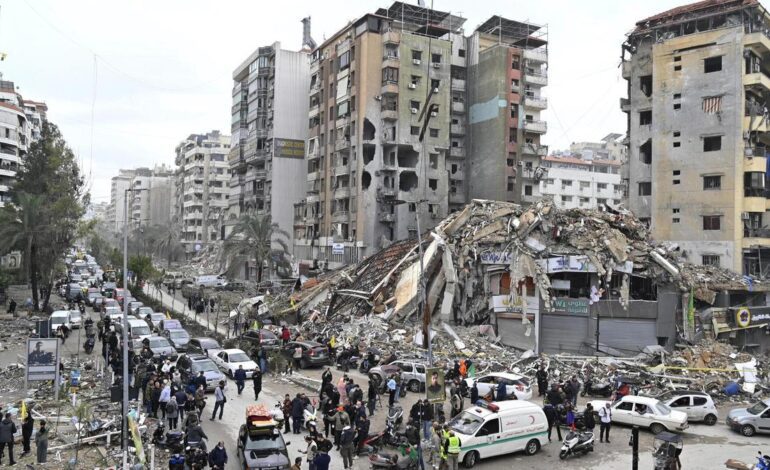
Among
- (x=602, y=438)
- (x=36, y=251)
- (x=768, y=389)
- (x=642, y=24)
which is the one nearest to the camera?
(x=602, y=438)

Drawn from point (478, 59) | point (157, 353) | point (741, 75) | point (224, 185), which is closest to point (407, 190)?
point (478, 59)

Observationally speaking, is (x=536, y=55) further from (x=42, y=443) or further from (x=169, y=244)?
(x=169, y=244)

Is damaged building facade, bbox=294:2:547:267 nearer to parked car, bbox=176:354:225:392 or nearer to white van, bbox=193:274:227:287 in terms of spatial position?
white van, bbox=193:274:227:287

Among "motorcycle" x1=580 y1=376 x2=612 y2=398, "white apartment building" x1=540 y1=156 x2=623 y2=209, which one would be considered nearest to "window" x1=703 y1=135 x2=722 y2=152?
"motorcycle" x1=580 y1=376 x2=612 y2=398

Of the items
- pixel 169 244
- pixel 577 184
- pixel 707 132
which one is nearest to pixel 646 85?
pixel 707 132

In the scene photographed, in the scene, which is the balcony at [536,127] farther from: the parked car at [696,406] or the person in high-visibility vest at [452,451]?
the person in high-visibility vest at [452,451]

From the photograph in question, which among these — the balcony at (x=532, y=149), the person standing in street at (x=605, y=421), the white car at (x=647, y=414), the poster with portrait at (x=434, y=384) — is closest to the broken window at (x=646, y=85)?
the balcony at (x=532, y=149)

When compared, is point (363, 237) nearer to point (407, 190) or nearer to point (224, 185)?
point (407, 190)

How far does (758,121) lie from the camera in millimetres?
46594

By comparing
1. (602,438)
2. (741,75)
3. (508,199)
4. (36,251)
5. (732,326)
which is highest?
(741,75)

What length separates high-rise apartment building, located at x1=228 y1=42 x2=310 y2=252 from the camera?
72.6 m

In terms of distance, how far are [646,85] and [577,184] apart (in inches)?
1664

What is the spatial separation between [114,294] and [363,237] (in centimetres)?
2318

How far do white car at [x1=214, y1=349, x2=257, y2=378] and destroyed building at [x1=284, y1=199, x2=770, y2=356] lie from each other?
1187 centimetres
